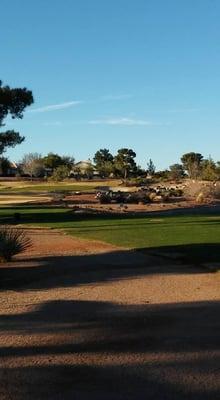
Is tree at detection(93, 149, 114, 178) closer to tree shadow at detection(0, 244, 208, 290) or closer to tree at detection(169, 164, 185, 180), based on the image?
tree at detection(169, 164, 185, 180)

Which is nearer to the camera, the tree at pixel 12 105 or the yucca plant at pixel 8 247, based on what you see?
the yucca plant at pixel 8 247

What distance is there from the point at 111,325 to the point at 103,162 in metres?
130

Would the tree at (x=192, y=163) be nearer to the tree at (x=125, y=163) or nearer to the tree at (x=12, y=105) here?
the tree at (x=125, y=163)

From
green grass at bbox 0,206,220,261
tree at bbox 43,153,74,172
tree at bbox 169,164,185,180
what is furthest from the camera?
tree at bbox 43,153,74,172

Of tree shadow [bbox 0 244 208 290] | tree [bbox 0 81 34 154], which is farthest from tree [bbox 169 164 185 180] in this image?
tree shadow [bbox 0 244 208 290]

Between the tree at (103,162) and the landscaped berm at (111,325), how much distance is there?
350 ft

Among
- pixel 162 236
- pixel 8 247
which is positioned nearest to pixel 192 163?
pixel 162 236

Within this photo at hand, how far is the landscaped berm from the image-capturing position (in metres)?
6.26

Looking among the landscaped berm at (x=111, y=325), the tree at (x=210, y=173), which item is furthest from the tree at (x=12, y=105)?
the tree at (x=210, y=173)

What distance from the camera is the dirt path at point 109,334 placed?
6.20m

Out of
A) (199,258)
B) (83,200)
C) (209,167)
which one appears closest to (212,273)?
(199,258)

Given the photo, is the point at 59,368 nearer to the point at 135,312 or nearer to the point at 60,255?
the point at 135,312

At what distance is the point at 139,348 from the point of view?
7547 mm

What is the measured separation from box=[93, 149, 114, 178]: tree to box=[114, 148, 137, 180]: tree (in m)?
3.75
